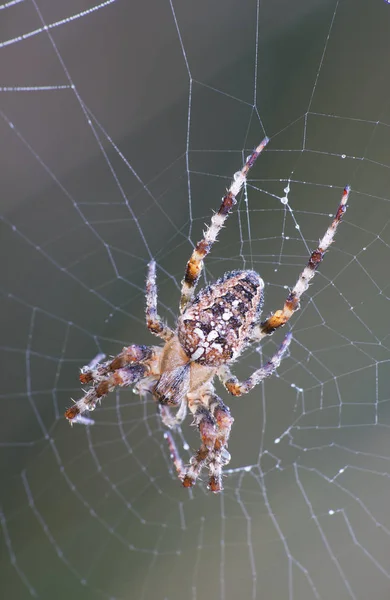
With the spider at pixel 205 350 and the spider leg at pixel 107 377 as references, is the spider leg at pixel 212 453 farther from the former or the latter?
the spider leg at pixel 107 377

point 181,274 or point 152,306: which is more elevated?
point 181,274

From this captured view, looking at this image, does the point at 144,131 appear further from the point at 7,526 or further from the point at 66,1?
the point at 7,526

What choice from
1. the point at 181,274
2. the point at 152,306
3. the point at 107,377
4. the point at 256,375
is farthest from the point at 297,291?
the point at 181,274

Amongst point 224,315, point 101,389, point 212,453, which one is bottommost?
point 212,453

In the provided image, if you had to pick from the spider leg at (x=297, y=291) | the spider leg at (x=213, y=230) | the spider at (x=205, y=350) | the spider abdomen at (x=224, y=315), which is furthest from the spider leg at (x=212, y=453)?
the spider leg at (x=213, y=230)

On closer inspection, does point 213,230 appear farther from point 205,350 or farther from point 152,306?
point 205,350

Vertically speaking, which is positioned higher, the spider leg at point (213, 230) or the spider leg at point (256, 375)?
the spider leg at point (213, 230)
